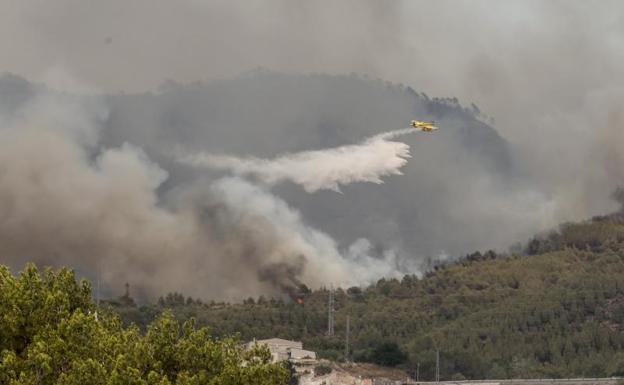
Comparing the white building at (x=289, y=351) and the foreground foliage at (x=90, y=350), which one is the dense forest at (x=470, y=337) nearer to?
the white building at (x=289, y=351)

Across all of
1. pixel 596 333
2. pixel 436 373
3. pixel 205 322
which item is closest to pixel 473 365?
pixel 436 373

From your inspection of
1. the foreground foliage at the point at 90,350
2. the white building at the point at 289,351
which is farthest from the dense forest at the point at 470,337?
the foreground foliage at the point at 90,350

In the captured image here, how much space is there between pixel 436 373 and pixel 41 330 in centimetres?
11977

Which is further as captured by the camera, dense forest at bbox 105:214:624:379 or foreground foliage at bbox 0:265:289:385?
dense forest at bbox 105:214:624:379

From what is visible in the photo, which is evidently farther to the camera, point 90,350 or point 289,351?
point 289,351

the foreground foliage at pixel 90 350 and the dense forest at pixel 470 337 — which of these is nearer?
the foreground foliage at pixel 90 350

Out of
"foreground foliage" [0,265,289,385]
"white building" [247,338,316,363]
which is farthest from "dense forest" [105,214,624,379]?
"foreground foliage" [0,265,289,385]

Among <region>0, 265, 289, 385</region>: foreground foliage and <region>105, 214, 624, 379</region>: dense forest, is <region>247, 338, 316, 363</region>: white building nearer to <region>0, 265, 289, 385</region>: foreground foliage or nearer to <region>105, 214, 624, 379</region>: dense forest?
<region>105, 214, 624, 379</region>: dense forest

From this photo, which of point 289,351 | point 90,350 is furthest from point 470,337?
point 90,350

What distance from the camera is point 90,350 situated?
5772 centimetres

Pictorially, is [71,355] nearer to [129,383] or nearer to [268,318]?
[129,383]

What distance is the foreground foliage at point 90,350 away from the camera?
55.1 m

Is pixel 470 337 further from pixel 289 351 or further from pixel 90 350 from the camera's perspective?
pixel 90 350

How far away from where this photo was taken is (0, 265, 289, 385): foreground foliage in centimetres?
5506
